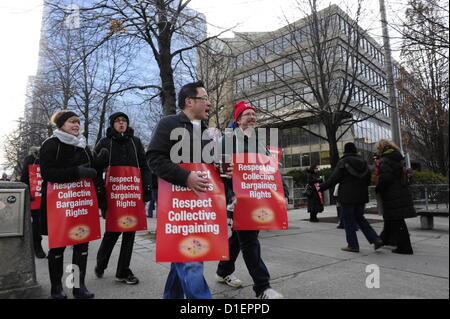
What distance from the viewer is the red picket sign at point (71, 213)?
9.99ft

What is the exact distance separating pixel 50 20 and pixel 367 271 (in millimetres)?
8440

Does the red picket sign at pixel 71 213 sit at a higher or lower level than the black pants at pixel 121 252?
higher

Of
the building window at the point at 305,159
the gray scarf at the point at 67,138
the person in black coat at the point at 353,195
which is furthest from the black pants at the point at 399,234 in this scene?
the building window at the point at 305,159

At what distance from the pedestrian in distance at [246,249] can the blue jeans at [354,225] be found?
7.72 feet

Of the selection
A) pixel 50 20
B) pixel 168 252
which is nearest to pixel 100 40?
pixel 50 20

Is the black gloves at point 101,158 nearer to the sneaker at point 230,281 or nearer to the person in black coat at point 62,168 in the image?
the person in black coat at point 62,168

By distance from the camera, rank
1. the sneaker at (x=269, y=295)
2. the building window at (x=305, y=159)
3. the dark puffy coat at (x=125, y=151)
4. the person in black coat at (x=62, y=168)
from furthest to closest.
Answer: the building window at (x=305, y=159)
the dark puffy coat at (x=125, y=151)
the person in black coat at (x=62, y=168)
the sneaker at (x=269, y=295)

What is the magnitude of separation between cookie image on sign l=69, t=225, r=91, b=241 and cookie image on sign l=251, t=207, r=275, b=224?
1.72 m

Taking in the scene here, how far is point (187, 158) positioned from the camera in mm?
2398

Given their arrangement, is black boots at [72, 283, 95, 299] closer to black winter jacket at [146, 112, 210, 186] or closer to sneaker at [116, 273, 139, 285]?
sneaker at [116, 273, 139, 285]

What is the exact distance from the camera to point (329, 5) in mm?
11609

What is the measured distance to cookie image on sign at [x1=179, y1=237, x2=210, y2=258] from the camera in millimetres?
2232

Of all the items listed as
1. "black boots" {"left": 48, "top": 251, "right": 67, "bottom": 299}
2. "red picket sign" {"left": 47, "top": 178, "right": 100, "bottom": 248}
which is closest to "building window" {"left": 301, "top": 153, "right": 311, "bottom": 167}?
"red picket sign" {"left": 47, "top": 178, "right": 100, "bottom": 248}
